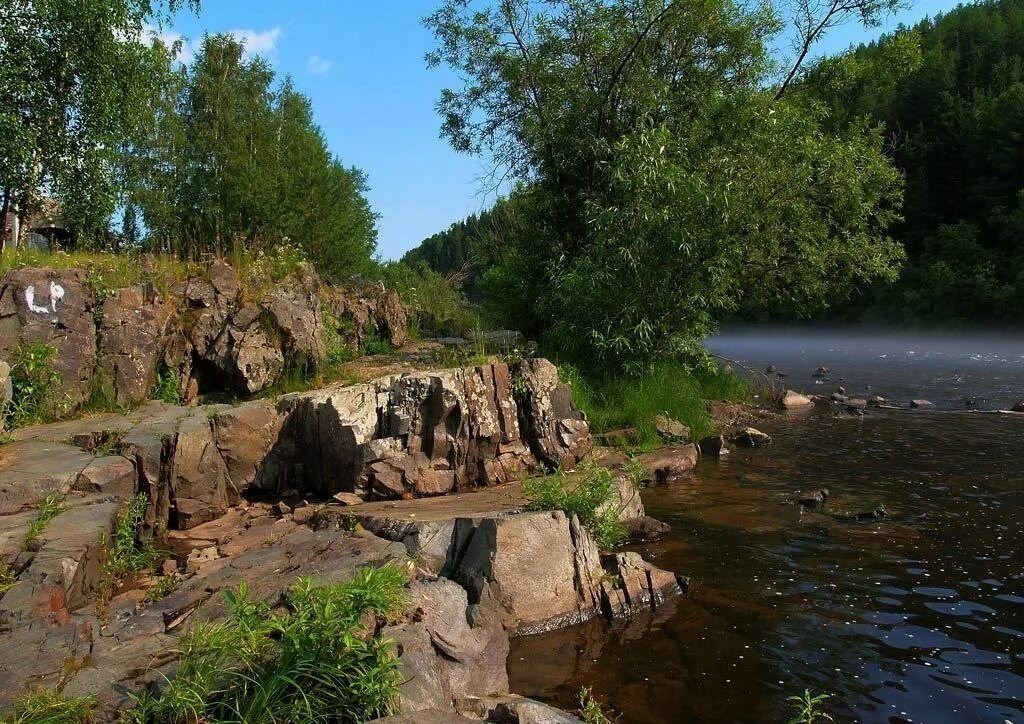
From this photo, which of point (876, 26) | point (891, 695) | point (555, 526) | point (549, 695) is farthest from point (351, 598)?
point (876, 26)

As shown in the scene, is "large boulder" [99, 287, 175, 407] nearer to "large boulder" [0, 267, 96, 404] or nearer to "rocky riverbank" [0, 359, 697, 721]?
"large boulder" [0, 267, 96, 404]

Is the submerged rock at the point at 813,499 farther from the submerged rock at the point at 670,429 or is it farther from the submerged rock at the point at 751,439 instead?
the submerged rock at the point at 751,439

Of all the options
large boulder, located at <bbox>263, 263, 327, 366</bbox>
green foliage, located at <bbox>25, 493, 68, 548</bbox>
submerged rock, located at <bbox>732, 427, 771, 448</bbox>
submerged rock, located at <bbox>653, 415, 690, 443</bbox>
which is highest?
large boulder, located at <bbox>263, 263, 327, 366</bbox>

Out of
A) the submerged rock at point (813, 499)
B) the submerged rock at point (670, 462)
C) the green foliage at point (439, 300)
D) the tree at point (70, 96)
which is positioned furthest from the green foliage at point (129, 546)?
the tree at point (70, 96)

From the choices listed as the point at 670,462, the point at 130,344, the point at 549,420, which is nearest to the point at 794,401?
the point at 670,462

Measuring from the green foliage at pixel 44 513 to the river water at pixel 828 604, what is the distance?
3195 mm

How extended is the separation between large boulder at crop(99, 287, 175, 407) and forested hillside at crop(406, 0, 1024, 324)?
25167mm

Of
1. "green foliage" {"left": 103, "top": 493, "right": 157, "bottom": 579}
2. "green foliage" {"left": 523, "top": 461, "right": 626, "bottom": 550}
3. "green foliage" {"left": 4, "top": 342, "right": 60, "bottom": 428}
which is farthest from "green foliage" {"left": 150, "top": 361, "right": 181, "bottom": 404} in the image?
"green foliage" {"left": 523, "top": 461, "right": 626, "bottom": 550}

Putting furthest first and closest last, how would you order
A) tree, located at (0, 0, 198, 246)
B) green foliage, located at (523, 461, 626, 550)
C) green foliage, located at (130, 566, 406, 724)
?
tree, located at (0, 0, 198, 246), green foliage, located at (523, 461, 626, 550), green foliage, located at (130, 566, 406, 724)

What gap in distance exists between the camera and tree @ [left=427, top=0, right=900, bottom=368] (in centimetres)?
1219

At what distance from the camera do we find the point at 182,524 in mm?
6801

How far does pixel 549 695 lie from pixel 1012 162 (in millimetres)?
51463

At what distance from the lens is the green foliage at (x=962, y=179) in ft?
135

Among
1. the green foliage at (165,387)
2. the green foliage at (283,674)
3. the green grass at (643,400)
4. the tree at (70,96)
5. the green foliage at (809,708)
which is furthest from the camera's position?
the tree at (70,96)
